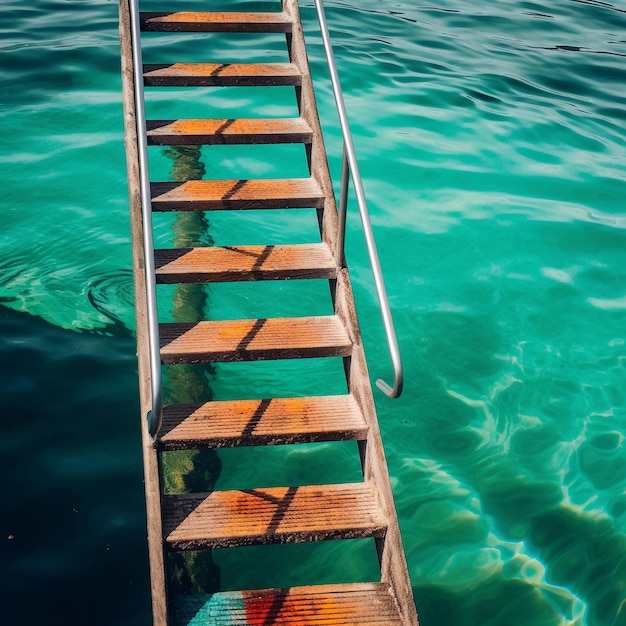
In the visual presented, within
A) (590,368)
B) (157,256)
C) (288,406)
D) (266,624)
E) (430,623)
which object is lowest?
(430,623)

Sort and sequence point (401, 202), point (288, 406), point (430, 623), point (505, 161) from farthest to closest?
point (505, 161)
point (401, 202)
point (430, 623)
point (288, 406)

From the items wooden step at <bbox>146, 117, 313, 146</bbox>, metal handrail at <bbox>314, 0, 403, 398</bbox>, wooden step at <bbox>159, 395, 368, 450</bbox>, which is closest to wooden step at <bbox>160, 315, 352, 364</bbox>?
wooden step at <bbox>159, 395, 368, 450</bbox>

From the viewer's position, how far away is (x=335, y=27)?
12.0 metres

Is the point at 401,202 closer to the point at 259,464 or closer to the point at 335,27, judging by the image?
the point at 259,464

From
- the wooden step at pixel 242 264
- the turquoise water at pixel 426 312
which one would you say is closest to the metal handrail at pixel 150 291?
the wooden step at pixel 242 264

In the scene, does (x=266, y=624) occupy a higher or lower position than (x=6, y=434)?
higher

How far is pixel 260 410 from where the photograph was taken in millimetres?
3494

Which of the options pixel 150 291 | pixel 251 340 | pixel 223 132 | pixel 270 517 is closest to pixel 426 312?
pixel 223 132

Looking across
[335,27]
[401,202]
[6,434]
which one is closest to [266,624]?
[6,434]

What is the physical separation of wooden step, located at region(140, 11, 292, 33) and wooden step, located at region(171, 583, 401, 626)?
3.36 m

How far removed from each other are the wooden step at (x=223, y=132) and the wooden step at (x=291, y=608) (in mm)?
2491

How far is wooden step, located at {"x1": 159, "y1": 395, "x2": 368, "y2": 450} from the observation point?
3.27 m

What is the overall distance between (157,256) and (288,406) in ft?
3.56

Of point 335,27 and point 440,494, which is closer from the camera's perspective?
point 440,494
